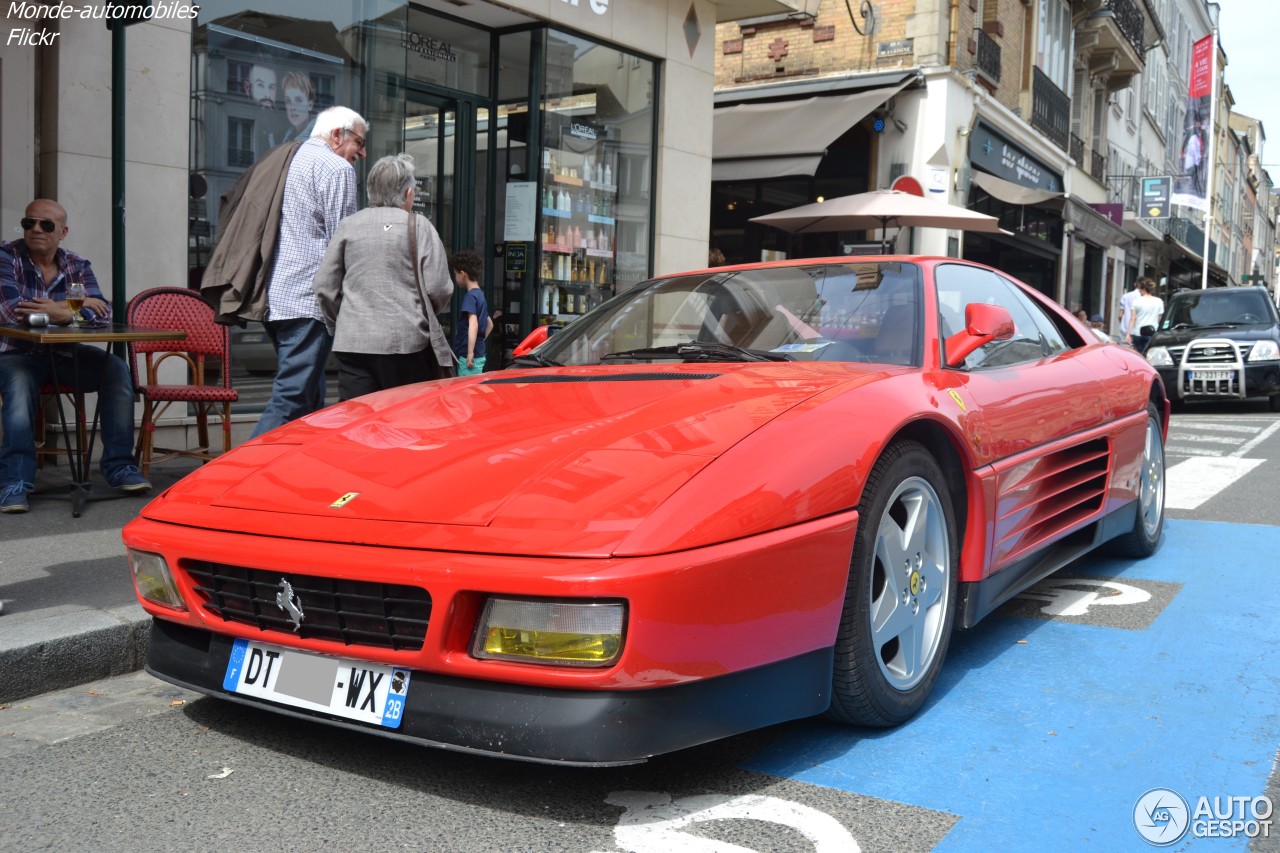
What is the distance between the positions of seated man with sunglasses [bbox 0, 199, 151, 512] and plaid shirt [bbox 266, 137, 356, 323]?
1.14 meters

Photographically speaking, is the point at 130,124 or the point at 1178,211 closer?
the point at 130,124

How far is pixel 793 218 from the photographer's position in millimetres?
12820

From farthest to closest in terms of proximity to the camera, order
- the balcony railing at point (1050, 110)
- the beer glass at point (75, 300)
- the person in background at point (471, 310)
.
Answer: the balcony railing at point (1050, 110)
the person in background at point (471, 310)
the beer glass at point (75, 300)

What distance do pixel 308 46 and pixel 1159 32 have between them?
30.6 metres

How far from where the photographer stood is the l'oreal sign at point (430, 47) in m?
9.09

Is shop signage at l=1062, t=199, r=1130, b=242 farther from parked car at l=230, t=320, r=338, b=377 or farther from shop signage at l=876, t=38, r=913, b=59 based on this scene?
parked car at l=230, t=320, r=338, b=377

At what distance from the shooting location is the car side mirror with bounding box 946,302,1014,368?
334cm

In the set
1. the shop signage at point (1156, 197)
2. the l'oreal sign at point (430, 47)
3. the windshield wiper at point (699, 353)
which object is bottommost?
the windshield wiper at point (699, 353)

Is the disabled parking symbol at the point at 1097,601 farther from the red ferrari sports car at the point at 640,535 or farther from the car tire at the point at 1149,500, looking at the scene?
the red ferrari sports car at the point at 640,535

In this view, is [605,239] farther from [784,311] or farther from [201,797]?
[201,797]

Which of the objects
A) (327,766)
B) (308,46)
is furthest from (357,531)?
(308,46)

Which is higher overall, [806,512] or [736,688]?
[806,512]

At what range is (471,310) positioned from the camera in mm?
8523

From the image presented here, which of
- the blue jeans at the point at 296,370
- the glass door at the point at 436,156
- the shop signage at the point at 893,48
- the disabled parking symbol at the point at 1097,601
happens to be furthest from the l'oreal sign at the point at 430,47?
the shop signage at the point at 893,48
